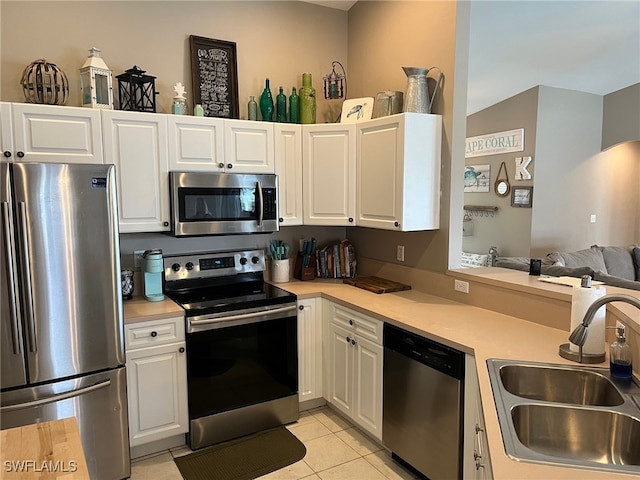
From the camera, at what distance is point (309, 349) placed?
3.19 metres

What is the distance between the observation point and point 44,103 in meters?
2.65

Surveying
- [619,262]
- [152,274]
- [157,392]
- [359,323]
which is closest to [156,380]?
[157,392]

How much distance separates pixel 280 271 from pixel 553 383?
7.01 feet

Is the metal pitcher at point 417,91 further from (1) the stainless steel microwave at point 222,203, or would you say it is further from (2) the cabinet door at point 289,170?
(1) the stainless steel microwave at point 222,203

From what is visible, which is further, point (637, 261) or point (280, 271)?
point (637, 261)

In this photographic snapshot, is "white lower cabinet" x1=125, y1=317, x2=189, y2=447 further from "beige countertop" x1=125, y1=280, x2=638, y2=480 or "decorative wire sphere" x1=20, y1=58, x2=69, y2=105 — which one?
"decorative wire sphere" x1=20, y1=58, x2=69, y2=105

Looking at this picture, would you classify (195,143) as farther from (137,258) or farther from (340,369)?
(340,369)

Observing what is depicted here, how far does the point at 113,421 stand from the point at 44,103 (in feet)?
6.00

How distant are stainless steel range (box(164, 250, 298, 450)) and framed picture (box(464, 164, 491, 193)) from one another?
4.76 metres

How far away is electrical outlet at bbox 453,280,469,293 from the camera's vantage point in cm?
287

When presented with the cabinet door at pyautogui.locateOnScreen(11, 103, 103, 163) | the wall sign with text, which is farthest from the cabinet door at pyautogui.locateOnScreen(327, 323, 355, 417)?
the wall sign with text

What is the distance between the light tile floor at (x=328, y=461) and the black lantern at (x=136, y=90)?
2.17 metres

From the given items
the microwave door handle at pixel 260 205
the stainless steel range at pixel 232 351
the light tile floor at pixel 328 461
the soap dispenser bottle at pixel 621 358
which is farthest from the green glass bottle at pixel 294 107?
the soap dispenser bottle at pixel 621 358

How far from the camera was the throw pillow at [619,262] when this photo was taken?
206 inches
